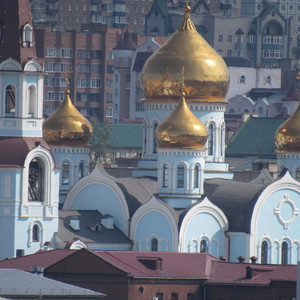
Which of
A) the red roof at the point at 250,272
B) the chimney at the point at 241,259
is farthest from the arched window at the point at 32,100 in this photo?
the red roof at the point at 250,272

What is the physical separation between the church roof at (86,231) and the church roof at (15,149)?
2.60 meters

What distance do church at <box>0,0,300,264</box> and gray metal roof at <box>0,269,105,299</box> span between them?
1186 cm

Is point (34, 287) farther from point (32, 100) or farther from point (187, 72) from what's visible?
point (187, 72)

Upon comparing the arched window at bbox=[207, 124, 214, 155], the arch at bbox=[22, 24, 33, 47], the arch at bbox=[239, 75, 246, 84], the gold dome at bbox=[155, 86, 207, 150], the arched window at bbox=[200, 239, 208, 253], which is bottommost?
the arch at bbox=[239, 75, 246, 84]

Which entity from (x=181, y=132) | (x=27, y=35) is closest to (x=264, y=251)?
(x=181, y=132)

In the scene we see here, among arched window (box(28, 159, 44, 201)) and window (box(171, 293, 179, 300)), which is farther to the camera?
arched window (box(28, 159, 44, 201))

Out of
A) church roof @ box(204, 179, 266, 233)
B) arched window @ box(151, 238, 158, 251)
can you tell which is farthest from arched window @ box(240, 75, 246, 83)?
arched window @ box(151, 238, 158, 251)

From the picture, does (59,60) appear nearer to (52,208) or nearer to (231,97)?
(231,97)

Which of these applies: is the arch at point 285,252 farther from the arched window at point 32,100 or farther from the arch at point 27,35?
the arch at point 27,35

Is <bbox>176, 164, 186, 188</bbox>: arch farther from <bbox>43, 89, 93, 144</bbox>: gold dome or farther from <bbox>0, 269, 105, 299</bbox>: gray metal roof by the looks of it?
<bbox>0, 269, 105, 299</bbox>: gray metal roof

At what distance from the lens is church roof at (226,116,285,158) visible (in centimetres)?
10794

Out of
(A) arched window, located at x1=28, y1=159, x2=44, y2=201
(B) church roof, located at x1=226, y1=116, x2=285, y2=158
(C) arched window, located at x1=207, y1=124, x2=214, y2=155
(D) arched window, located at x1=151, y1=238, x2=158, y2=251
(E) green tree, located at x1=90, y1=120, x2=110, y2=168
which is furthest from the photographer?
(E) green tree, located at x1=90, y1=120, x2=110, y2=168

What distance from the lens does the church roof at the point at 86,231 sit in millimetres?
71062

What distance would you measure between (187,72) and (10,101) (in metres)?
6.17
